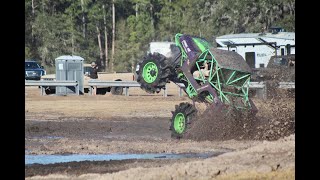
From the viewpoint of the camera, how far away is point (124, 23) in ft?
277

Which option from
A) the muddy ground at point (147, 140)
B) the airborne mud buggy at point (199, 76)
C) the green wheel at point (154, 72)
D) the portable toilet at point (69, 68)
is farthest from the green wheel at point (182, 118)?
the portable toilet at point (69, 68)

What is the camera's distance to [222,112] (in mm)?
19938

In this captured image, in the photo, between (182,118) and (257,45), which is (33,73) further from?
(182,118)

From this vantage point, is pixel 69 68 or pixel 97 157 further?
pixel 69 68

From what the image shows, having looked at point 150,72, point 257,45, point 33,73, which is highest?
point 257,45

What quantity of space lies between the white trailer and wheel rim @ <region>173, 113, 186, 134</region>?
26.9m

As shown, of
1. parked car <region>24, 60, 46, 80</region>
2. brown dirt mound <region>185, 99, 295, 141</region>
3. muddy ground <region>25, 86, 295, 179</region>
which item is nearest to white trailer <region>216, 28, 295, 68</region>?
muddy ground <region>25, 86, 295, 179</region>

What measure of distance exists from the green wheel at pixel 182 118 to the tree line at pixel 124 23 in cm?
5101

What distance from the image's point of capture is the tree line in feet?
244

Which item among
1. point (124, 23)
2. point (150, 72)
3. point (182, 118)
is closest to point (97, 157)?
point (182, 118)

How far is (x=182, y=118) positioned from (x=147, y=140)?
Result: 3.35ft
